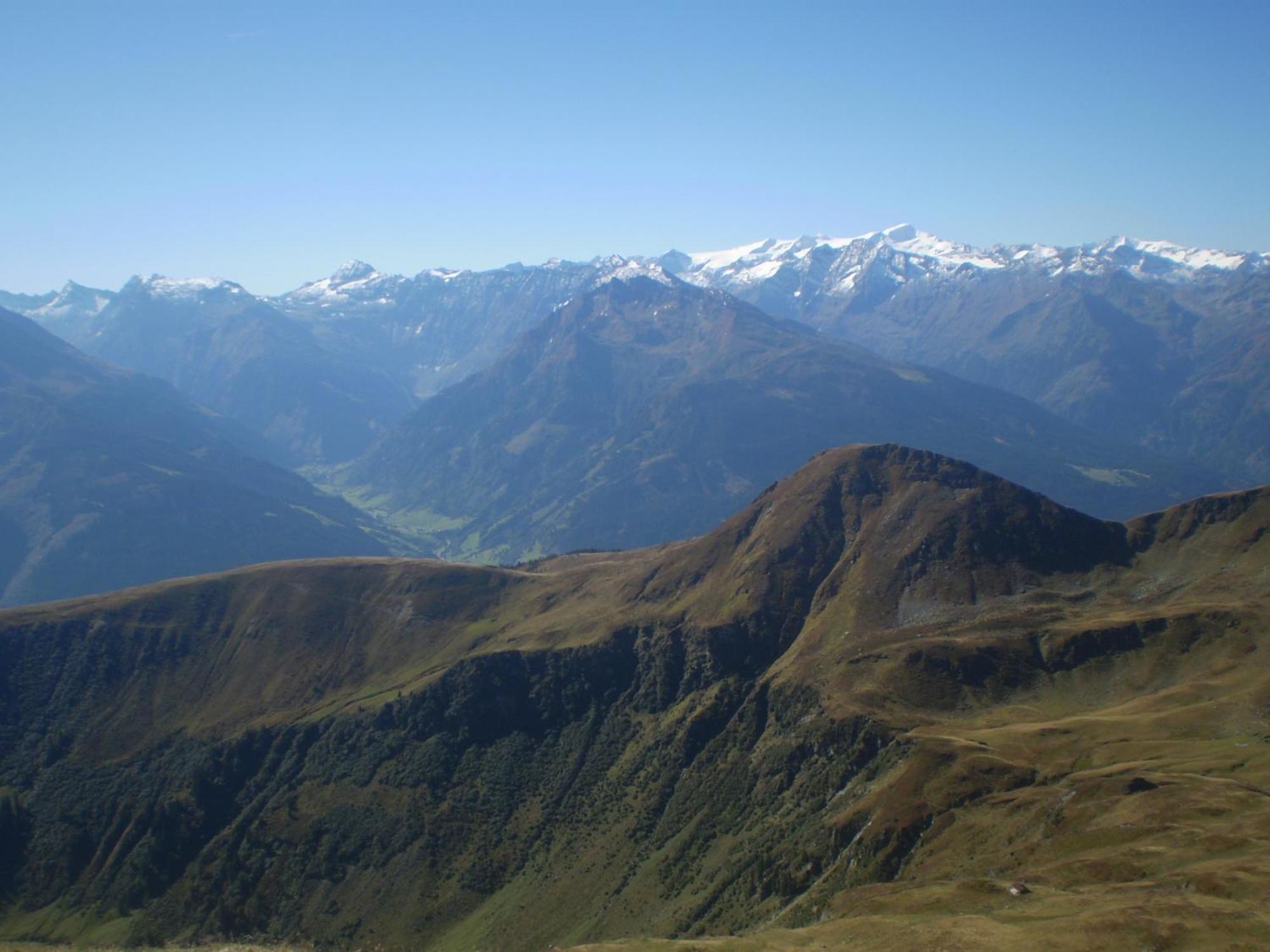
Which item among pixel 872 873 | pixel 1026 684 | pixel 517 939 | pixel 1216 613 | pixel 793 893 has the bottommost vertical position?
pixel 517 939

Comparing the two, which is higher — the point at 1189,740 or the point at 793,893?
the point at 1189,740

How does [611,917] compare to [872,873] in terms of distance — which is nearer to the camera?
[872,873]

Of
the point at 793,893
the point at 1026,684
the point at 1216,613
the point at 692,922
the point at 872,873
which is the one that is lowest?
the point at 692,922

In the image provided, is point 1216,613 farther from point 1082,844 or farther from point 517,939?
point 517,939

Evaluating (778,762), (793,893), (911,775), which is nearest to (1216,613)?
(911,775)

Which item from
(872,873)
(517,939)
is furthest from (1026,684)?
(517,939)

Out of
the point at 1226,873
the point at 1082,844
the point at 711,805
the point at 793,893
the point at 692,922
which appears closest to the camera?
the point at 1226,873

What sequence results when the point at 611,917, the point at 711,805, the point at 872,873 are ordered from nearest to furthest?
the point at 872,873
the point at 611,917
the point at 711,805

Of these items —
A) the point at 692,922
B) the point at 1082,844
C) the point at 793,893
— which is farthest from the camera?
the point at 692,922

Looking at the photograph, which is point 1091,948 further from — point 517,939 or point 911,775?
point 517,939
